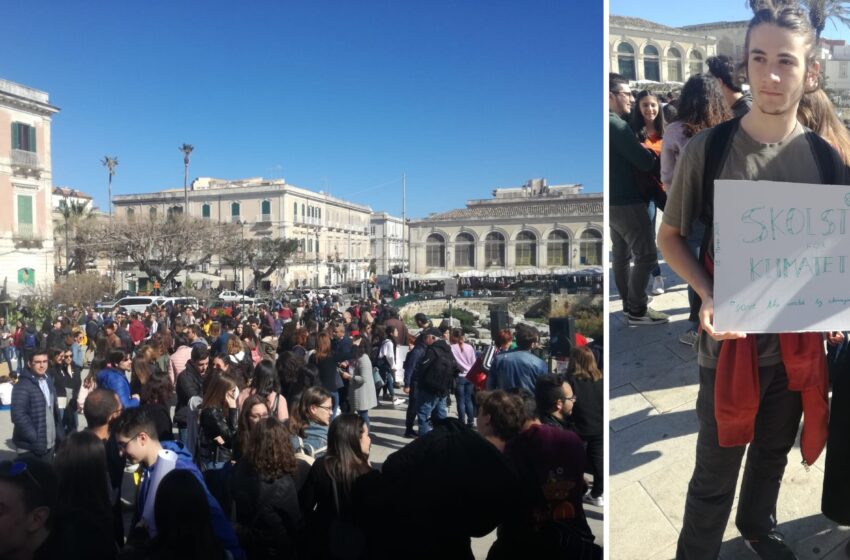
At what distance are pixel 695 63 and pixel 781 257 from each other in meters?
0.57

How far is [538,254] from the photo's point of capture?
68.3 inches

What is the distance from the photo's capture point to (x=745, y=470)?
1430 millimetres

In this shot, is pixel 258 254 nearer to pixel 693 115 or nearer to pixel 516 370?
pixel 516 370

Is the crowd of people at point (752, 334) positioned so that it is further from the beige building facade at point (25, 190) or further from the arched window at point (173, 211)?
the beige building facade at point (25, 190)

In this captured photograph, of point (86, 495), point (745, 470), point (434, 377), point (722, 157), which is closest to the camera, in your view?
point (722, 157)

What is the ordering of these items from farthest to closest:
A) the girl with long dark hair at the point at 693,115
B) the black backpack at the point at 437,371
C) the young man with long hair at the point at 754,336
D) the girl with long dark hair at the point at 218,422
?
the girl with long dark hair at the point at 218,422 < the black backpack at the point at 437,371 < the girl with long dark hair at the point at 693,115 < the young man with long hair at the point at 754,336

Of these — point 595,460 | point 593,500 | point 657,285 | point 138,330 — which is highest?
point 657,285

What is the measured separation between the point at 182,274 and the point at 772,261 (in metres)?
1.60

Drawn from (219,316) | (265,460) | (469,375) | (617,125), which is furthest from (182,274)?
(617,125)

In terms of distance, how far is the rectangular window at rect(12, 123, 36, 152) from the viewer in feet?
5.76

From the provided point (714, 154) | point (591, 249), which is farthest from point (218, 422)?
point (714, 154)

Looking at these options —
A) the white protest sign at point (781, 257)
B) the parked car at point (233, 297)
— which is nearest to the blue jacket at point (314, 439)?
the parked car at point (233, 297)

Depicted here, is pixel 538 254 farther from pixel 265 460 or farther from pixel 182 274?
pixel 182 274

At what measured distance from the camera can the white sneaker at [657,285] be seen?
1796 mm
